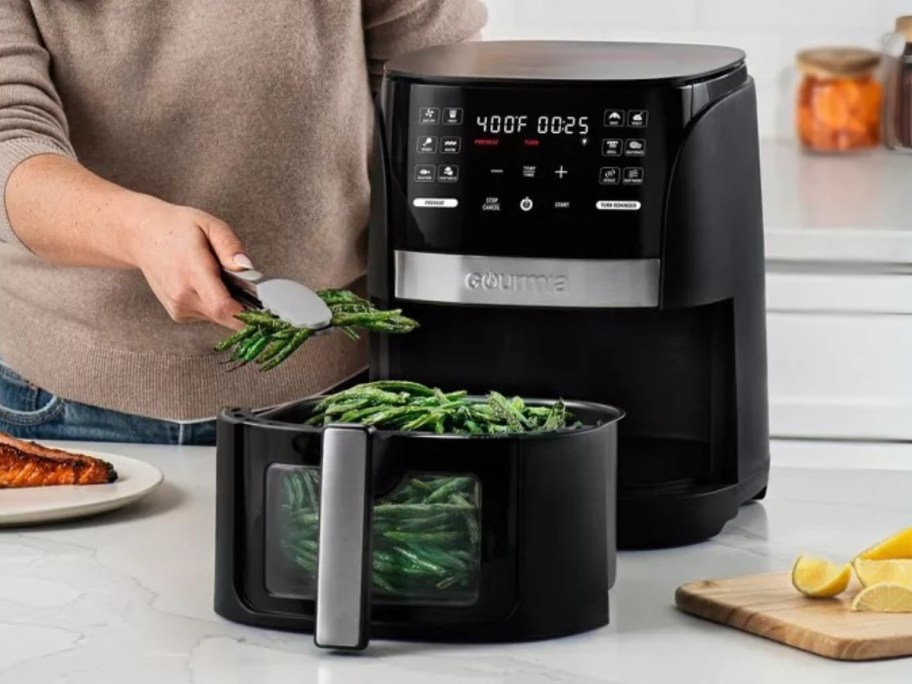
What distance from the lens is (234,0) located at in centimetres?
170

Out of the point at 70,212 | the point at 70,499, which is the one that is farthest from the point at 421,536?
the point at 70,212

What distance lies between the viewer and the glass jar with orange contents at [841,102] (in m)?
3.19

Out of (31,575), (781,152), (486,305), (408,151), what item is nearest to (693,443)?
(486,305)

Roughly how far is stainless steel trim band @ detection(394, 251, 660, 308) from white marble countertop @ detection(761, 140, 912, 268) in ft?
4.69

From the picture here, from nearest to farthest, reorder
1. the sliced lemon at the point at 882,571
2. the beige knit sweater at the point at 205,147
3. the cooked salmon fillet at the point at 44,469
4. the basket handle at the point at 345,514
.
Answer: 1. the basket handle at the point at 345,514
2. the sliced lemon at the point at 882,571
3. the cooked salmon fillet at the point at 44,469
4. the beige knit sweater at the point at 205,147

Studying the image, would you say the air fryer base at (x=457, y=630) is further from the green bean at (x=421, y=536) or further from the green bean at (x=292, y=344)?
the green bean at (x=292, y=344)

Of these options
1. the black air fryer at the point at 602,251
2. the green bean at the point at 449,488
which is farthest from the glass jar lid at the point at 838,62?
the green bean at the point at 449,488

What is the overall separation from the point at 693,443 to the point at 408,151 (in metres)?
0.33

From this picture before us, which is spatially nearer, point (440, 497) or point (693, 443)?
point (440, 497)

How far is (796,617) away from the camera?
97 centimetres

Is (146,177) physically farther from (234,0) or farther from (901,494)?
(901,494)

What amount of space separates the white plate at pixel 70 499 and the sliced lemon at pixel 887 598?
0.61 metres

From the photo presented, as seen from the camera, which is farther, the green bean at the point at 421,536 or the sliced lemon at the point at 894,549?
the sliced lemon at the point at 894,549

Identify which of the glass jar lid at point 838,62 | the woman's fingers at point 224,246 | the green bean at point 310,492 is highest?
the glass jar lid at point 838,62
